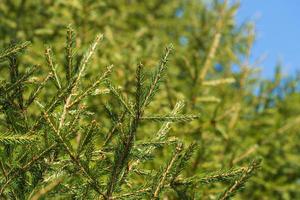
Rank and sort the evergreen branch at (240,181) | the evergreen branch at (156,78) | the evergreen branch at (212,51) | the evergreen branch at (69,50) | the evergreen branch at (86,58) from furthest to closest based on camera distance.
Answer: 1. the evergreen branch at (212,51)
2. the evergreen branch at (86,58)
3. the evergreen branch at (69,50)
4. the evergreen branch at (156,78)
5. the evergreen branch at (240,181)

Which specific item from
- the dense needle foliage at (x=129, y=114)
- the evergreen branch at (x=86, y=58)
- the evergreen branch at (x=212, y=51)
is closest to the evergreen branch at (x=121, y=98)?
the dense needle foliage at (x=129, y=114)

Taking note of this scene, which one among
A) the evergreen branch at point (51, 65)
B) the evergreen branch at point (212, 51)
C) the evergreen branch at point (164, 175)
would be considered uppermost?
the evergreen branch at point (212, 51)

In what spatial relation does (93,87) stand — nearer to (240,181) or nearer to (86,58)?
(86,58)

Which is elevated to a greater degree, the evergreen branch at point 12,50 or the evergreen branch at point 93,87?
the evergreen branch at point 12,50

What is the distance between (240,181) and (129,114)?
58 cm

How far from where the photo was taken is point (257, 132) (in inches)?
313

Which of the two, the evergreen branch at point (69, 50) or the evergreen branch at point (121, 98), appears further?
the evergreen branch at point (69, 50)

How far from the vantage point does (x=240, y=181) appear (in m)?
1.97

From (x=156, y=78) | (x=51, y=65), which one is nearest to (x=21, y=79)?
(x=51, y=65)

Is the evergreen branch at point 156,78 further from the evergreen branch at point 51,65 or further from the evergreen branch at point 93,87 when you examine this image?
the evergreen branch at point 51,65

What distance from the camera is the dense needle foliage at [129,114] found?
2.05 metres

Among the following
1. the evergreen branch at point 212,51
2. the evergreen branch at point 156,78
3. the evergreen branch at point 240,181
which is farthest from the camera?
the evergreen branch at point 212,51

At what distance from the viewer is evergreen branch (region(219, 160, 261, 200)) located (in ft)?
6.23

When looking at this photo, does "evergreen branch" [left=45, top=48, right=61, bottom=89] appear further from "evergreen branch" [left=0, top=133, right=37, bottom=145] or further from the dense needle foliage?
"evergreen branch" [left=0, top=133, right=37, bottom=145]
